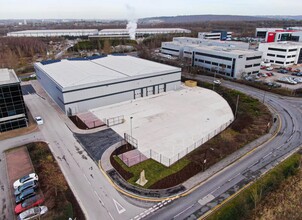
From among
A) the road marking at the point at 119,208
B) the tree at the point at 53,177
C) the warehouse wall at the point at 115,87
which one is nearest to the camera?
the road marking at the point at 119,208

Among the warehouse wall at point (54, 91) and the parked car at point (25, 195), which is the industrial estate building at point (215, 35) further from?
the parked car at point (25, 195)

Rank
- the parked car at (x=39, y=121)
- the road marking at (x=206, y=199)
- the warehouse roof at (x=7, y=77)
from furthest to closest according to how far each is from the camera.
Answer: the parked car at (x=39, y=121), the warehouse roof at (x=7, y=77), the road marking at (x=206, y=199)

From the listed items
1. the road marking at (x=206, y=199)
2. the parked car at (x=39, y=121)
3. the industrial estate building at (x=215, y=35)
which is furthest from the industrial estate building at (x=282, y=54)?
the parked car at (x=39, y=121)

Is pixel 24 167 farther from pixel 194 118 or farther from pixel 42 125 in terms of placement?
pixel 194 118

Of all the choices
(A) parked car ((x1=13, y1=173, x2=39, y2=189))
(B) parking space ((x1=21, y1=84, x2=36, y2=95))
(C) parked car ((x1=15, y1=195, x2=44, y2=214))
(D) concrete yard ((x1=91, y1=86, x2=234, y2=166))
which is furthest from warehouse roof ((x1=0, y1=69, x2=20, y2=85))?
(C) parked car ((x1=15, y1=195, x2=44, y2=214))

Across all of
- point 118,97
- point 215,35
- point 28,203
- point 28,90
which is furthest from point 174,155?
point 215,35

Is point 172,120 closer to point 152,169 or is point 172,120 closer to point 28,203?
point 152,169

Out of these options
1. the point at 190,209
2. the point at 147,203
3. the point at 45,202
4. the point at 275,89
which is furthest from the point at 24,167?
the point at 275,89
